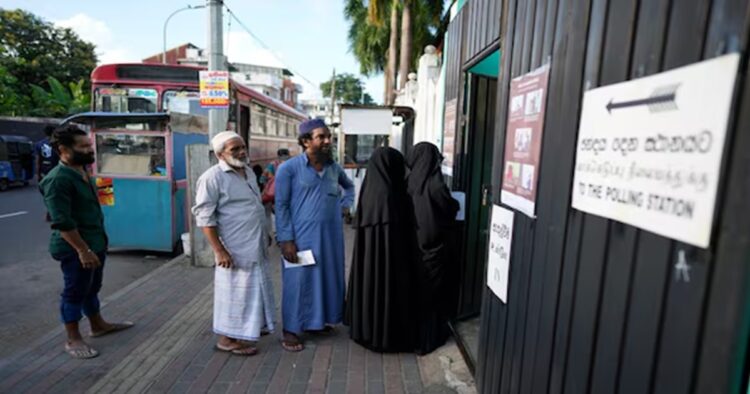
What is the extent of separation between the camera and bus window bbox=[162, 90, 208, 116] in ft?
28.4

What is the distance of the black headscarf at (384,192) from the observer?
10.8ft

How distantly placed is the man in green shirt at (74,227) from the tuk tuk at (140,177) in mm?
3239

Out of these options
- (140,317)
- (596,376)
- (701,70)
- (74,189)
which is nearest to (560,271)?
(596,376)

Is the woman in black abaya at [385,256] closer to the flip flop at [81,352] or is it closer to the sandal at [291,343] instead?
the sandal at [291,343]

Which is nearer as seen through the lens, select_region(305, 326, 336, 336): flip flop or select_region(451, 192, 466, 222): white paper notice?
select_region(451, 192, 466, 222): white paper notice

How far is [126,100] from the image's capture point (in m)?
8.70

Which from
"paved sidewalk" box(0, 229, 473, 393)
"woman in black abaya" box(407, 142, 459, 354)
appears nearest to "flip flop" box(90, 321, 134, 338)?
"paved sidewalk" box(0, 229, 473, 393)

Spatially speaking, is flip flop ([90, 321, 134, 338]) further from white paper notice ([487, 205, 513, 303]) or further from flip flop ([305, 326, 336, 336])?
white paper notice ([487, 205, 513, 303])

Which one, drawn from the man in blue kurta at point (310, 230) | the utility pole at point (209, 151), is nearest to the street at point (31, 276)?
the utility pole at point (209, 151)

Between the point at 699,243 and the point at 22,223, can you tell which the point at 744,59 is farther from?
the point at 22,223

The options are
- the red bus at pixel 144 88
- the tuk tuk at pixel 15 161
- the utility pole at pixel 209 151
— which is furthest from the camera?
the tuk tuk at pixel 15 161

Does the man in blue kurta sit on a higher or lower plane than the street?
higher

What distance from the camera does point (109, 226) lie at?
673cm

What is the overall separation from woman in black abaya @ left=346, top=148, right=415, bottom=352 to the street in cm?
294
